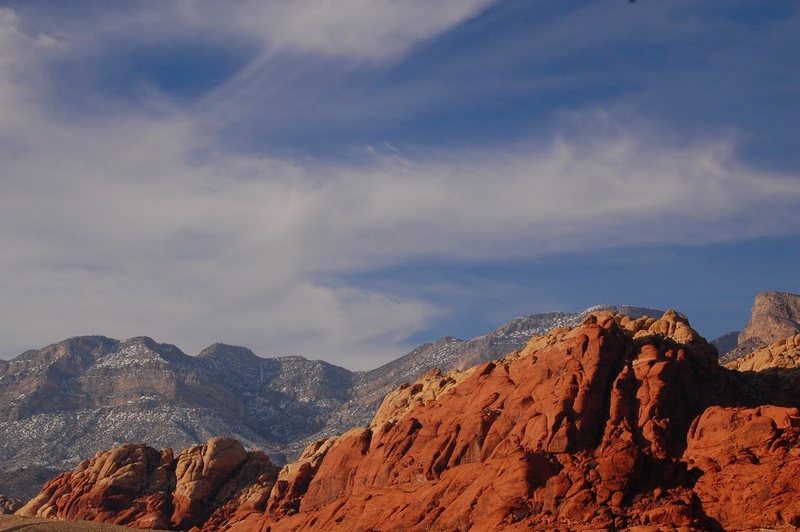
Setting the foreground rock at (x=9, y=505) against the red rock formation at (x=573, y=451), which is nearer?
the red rock formation at (x=573, y=451)

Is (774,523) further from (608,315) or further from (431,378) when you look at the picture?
(431,378)

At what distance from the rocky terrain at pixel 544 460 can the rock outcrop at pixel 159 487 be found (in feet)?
0.89

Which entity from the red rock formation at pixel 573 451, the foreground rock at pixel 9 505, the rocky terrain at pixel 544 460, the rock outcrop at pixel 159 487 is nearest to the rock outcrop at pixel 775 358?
the rocky terrain at pixel 544 460

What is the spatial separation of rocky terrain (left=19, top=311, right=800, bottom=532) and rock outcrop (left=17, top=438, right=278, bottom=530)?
0.89 ft

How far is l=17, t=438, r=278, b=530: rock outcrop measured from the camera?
14588 cm

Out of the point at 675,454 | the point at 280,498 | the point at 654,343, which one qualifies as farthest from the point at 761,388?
the point at 280,498

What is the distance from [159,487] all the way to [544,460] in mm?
69016

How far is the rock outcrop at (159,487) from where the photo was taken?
146 metres

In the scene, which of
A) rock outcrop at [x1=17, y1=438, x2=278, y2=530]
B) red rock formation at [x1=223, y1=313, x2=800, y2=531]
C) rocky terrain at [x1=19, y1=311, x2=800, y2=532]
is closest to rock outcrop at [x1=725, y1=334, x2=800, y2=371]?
rocky terrain at [x1=19, y1=311, x2=800, y2=532]

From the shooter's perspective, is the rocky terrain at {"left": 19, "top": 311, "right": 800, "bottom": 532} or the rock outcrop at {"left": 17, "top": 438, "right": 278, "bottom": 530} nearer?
the rocky terrain at {"left": 19, "top": 311, "right": 800, "bottom": 532}

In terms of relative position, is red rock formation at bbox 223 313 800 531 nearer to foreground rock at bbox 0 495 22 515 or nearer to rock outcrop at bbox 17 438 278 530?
rock outcrop at bbox 17 438 278 530

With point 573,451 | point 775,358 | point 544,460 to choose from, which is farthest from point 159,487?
point 775,358

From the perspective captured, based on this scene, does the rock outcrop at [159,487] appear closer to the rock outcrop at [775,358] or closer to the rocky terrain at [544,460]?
the rocky terrain at [544,460]

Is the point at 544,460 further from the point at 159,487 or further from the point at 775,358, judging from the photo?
the point at 159,487
